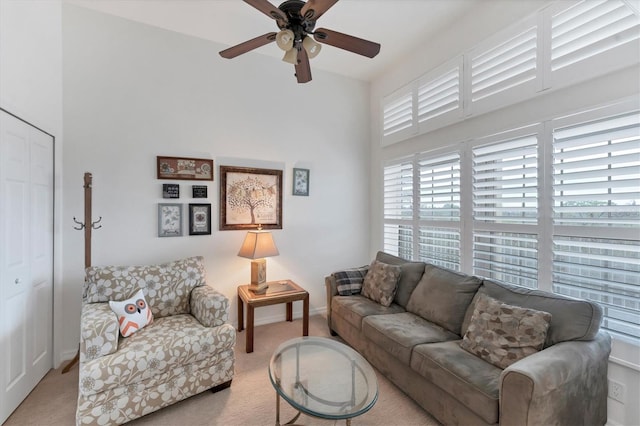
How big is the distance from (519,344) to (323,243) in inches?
94.4

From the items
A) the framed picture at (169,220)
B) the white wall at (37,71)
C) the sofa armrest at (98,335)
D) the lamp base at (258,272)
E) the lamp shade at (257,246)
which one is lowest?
the sofa armrest at (98,335)

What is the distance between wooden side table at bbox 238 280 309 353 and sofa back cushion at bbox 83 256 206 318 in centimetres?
52

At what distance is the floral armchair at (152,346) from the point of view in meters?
1.69

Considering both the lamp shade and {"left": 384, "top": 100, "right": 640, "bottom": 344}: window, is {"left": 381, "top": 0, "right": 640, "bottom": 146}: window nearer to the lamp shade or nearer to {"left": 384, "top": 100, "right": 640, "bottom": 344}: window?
{"left": 384, "top": 100, "right": 640, "bottom": 344}: window

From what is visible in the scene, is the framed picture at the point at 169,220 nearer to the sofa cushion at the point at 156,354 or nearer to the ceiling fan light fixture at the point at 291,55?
the sofa cushion at the point at 156,354

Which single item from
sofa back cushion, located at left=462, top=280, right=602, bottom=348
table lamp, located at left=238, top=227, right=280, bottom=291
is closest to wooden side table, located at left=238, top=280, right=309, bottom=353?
table lamp, located at left=238, top=227, right=280, bottom=291

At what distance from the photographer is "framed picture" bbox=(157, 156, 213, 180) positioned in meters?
2.84

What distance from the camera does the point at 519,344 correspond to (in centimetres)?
167

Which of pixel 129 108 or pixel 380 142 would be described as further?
pixel 380 142

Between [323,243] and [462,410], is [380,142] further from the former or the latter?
[462,410]

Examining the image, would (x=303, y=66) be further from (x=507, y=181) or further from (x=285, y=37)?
(x=507, y=181)

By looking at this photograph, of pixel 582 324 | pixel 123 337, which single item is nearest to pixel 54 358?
pixel 123 337

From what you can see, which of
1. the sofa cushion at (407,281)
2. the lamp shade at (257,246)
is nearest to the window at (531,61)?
the sofa cushion at (407,281)

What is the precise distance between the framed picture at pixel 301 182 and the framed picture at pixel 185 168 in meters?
1.01
